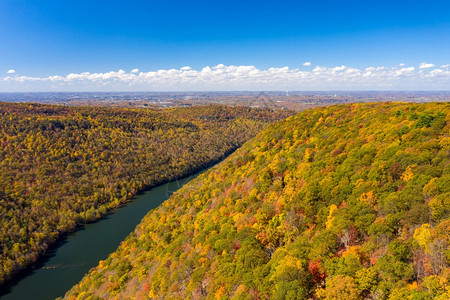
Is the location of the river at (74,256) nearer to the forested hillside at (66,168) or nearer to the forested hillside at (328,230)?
the forested hillside at (66,168)

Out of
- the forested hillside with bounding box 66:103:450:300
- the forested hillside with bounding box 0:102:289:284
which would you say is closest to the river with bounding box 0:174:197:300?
the forested hillside with bounding box 0:102:289:284

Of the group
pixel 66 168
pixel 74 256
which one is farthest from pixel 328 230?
pixel 66 168

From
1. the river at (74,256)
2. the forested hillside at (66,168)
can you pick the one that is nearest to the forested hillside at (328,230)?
the river at (74,256)

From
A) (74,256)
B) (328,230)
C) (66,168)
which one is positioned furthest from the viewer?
(66,168)

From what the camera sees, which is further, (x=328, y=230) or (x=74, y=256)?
(x=74, y=256)

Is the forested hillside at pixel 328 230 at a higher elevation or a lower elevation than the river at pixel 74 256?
higher

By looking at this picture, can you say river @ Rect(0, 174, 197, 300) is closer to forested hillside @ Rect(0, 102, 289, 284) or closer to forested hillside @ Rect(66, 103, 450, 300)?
forested hillside @ Rect(0, 102, 289, 284)

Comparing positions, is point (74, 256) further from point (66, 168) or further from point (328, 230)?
point (328, 230)
